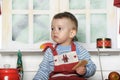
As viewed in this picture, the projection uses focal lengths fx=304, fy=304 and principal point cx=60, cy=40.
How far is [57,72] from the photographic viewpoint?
1646 millimetres

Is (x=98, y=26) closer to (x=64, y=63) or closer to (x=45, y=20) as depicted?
(x=45, y=20)

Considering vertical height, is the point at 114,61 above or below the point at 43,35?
below

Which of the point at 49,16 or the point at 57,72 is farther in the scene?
the point at 49,16

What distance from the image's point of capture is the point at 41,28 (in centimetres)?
216

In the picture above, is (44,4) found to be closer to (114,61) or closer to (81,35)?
(81,35)

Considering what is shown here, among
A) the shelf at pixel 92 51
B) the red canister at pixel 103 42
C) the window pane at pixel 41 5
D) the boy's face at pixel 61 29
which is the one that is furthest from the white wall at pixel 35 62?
the boy's face at pixel 61 29

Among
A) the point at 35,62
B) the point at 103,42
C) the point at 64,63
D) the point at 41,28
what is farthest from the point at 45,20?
the point at 64,63

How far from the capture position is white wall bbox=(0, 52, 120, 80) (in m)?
2.11

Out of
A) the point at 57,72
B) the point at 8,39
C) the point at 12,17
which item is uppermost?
the point at 12,17

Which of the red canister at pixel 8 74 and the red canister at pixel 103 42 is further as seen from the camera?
the red canister at pixel 103 42

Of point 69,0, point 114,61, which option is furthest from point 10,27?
point 114,61

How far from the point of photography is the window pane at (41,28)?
2.16 meters

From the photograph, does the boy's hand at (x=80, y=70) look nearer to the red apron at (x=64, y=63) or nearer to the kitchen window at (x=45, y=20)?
the red apron at (x=64, y=63)

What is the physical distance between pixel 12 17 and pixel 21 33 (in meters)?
0.13
